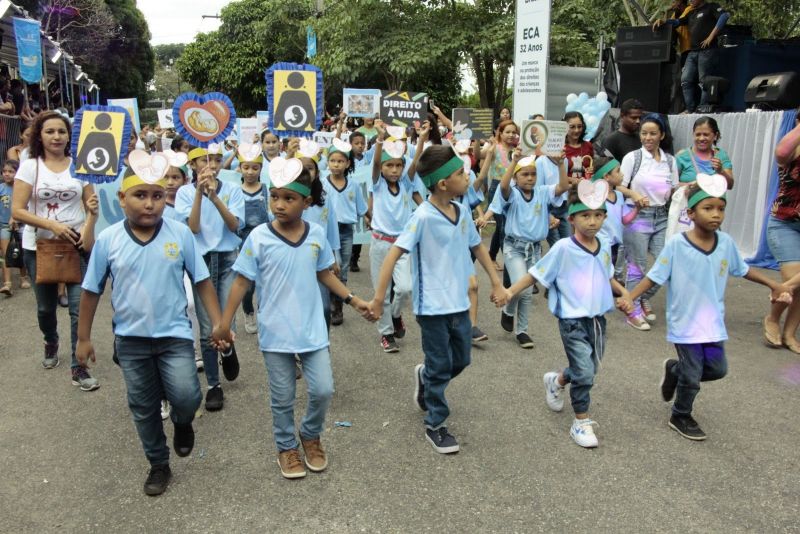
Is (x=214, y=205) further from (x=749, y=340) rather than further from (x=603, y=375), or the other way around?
(x=749, y=340)

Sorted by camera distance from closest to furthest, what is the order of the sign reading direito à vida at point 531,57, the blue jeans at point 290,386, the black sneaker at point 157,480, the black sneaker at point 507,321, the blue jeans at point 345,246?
1. the black sneaker at point 157,480
2. the blue jeans at point 290,386
3. the black sneaker at point 507,321
4. the blue jeans at point 345,246
5. the sign reading direito à vida at point 531,57

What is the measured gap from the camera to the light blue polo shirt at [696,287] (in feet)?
14.3

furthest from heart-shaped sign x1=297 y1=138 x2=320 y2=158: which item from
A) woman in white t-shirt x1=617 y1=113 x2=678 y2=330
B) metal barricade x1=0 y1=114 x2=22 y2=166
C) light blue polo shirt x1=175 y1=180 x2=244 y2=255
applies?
metal barricade x1=0 y1=114 x2=22 y2=166

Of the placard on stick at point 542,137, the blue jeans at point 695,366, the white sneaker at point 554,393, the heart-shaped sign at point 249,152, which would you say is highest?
the placard on stick at point 542,137

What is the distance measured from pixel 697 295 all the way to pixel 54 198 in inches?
176

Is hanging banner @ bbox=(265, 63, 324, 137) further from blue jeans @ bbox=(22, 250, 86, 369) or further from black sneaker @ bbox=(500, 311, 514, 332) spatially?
black sneaker @ bbox=(500, 311, 514, 332)

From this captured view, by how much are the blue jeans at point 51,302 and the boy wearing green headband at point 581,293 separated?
315 centimetres

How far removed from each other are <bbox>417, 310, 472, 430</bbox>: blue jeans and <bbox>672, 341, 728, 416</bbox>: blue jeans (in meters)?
1.37

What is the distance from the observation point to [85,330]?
3693 millimetres

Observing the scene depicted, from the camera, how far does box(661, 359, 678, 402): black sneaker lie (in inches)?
186

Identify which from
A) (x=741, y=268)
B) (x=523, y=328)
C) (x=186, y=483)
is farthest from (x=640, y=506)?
(x=523, y=328)

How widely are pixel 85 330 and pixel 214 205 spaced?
1.65 m

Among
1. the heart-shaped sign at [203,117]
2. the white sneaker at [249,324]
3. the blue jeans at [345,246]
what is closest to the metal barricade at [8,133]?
the white sneaker at [249,324]

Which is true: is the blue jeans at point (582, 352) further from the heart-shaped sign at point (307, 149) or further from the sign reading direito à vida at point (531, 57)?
the sign reading direito à vida at point (531, 57)
